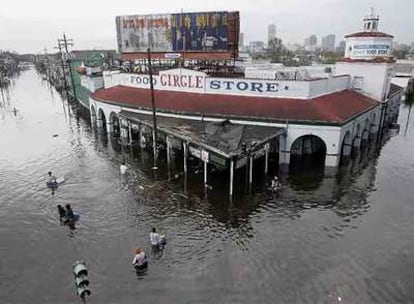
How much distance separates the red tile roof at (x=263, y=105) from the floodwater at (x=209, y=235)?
5.21 meters

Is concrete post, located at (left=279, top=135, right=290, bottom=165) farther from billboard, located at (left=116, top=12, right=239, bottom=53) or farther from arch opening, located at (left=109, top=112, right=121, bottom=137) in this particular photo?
arch opening, located at (left=109, top=112, right=121, bottom=137)

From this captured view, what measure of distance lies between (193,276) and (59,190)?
16095 millimetres

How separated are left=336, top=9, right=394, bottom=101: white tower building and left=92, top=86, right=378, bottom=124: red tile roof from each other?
176 cm

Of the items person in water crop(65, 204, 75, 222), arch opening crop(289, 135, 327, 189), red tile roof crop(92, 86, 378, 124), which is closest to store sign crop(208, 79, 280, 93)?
red tile roof crop(92, 86, 378, 124)

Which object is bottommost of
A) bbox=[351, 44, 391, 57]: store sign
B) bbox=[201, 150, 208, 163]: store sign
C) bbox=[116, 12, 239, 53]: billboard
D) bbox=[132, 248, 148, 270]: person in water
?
bbox=[132, 248, 148, 270]: person in water

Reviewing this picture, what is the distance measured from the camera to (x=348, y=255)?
63.6 feet

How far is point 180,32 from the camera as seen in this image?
152 ft

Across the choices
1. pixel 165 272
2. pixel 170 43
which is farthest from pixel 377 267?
pixel 170 43

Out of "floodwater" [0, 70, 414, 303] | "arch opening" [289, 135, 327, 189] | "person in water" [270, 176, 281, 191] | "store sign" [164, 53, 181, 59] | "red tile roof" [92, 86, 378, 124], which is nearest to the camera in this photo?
"floodwater" [0, 70, 414, 303]

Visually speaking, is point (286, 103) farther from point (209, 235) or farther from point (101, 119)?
point (101, 119)

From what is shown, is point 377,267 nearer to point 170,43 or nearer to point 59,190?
point 59,190

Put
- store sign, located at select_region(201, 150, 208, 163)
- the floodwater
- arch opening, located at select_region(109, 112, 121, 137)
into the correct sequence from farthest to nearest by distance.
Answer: arch opening, located at select_region(109, 112, 121, 137) < store sign, located at select_region(201, 150, 208, 163) < the floodwater

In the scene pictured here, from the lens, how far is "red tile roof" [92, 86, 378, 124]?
1313 inches

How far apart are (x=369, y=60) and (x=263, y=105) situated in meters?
16.2
